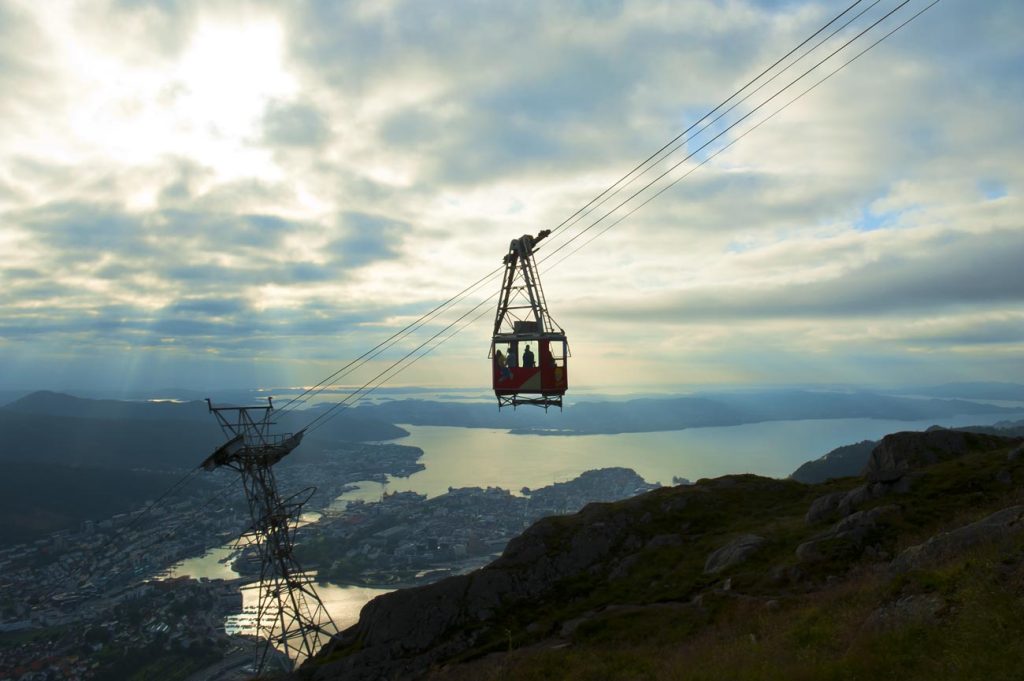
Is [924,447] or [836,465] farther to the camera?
[836,465]

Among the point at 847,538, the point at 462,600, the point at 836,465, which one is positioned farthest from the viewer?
the point at 836,465

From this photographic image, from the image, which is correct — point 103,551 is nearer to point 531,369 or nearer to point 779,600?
point 531,369

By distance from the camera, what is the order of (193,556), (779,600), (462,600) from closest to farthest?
(779,600)
(462,600)
(193,556)

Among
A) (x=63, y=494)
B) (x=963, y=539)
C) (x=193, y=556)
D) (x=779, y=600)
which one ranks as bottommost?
(x=193, y=556)

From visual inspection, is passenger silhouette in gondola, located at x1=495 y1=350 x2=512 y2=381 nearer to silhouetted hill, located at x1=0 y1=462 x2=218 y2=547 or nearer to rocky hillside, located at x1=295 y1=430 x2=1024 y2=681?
rocky hillside, located at x1=295 y1=430 x2=1024 y2=681

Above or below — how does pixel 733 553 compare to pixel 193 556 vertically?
above

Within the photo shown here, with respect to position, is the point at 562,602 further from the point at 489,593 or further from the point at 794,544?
the point at 794,544

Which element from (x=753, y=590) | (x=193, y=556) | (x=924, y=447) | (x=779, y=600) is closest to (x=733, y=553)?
(x=753, y=590)

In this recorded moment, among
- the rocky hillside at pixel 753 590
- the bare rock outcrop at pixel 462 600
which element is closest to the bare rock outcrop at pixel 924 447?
the rocky hillside at pixel 753 590

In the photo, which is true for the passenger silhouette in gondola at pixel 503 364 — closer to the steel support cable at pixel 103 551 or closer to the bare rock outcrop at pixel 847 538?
the bare rock outcrop at pixel 847 538
